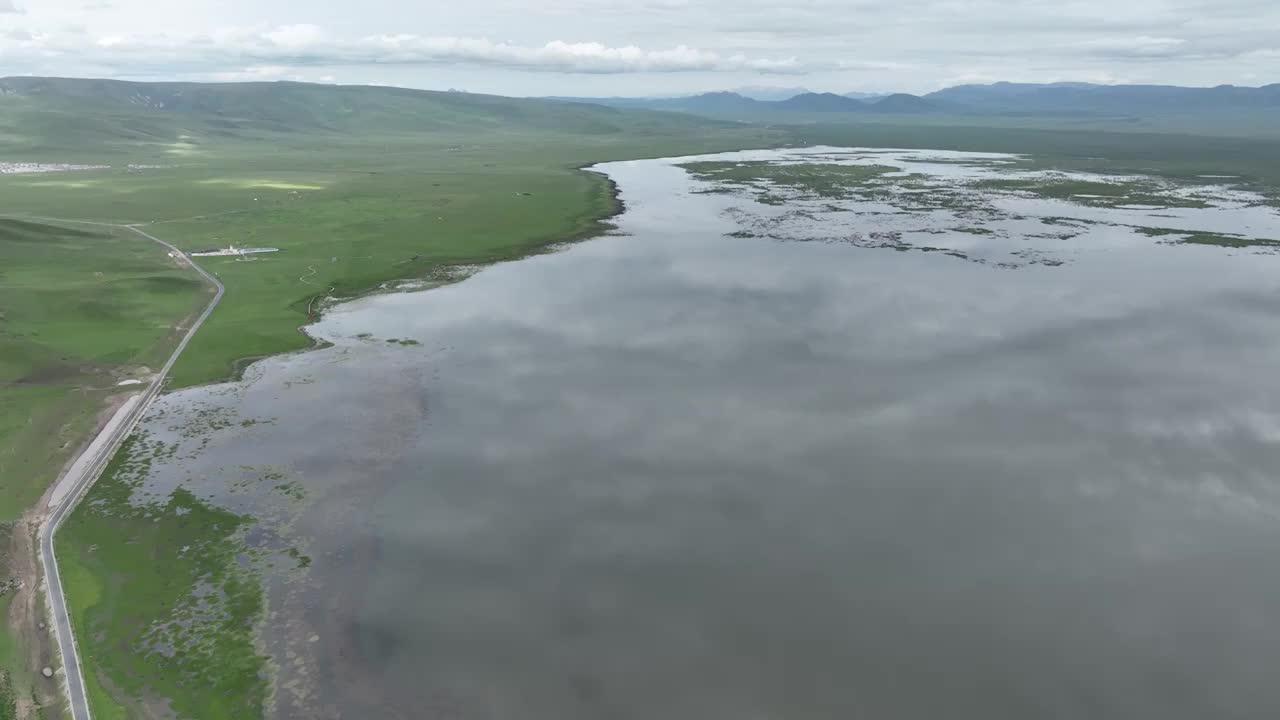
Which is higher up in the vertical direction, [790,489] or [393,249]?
[393,249]

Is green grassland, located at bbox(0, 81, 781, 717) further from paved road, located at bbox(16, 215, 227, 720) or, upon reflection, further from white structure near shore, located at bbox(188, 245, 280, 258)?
white structure near shore, located at bbox(188, 245, 280, 258)

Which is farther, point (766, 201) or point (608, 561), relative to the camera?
point (766, 201)

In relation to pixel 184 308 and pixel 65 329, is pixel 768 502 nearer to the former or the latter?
pixel 65 329

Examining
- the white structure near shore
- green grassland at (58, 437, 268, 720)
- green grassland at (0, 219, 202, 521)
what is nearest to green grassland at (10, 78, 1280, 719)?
green grassland at (58, 437, 268, 720)

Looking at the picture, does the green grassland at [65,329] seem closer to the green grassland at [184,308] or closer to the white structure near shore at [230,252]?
the green grassland at [184,308]

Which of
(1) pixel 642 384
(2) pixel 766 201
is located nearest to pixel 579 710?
(1) pixel 642 384

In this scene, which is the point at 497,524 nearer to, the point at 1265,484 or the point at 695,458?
the point at 695,458
